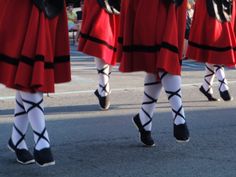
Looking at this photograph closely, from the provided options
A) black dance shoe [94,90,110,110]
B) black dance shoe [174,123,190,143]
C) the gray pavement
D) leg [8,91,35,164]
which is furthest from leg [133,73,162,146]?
black dance shoe [94,90,110,110]

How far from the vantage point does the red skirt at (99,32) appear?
7902 millimetres

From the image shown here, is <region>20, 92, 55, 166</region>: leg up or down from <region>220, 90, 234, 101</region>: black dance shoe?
up

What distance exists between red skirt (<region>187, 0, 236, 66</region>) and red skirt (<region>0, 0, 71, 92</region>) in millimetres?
3177

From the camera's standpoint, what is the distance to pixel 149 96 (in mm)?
→ 5992

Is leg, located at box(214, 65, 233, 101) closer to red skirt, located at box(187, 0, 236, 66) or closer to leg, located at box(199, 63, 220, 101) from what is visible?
leg, located at box(199, 63, 220, 101)

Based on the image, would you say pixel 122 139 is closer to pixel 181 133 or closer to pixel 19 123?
pixel 181 133

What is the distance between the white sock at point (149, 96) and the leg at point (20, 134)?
3.81 feet

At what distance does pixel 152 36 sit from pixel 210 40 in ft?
7.84

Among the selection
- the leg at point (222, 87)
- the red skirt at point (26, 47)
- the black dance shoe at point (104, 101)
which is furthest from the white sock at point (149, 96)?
the leg at point (222, 87)

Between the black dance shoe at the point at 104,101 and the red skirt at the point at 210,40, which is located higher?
the red skirt at the point at 210,40

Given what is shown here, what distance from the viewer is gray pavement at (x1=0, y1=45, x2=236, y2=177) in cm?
532

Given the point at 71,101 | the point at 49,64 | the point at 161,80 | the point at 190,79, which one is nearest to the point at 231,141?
the point at 161,80

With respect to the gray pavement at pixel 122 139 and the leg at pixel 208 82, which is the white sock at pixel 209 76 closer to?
the leg at pixel 208 82

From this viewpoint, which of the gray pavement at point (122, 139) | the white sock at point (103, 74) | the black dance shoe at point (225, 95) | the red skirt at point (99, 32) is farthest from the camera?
the black dance shoe at point (225, 95)
